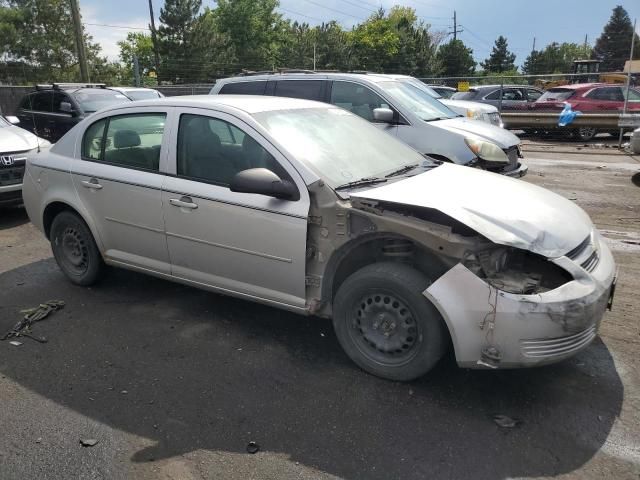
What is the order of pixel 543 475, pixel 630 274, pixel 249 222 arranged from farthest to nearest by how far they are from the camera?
1. pixel 630 274
2. pixel 249 222
3. pixel 543 475

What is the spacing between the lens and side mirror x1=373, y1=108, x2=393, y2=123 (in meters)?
7.39

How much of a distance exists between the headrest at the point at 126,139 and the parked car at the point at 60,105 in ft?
25.2

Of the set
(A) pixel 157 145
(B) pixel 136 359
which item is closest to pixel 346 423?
(B) pixel 136 359

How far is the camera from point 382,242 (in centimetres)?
338

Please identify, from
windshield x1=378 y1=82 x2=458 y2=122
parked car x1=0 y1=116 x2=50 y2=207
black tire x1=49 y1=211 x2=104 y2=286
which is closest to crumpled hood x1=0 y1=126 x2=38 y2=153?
parked car x1=0 y1=116 x2=50 y2=207

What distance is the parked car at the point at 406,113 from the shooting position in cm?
720

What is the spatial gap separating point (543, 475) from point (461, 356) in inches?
27.4

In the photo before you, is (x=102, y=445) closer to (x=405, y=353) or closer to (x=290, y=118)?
(x=405, y=353)

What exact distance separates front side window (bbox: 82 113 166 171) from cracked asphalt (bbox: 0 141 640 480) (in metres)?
1.23

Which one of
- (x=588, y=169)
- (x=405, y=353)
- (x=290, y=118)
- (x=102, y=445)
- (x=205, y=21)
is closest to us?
(x=102, y=445)

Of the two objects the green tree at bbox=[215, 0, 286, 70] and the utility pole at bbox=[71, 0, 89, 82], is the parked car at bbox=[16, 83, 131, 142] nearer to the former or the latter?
the utility pole at bbox=[71, 0, 89, 82]

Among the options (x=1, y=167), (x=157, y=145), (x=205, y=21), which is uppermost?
(x=205, y=21)

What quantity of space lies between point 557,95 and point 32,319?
16.7 m

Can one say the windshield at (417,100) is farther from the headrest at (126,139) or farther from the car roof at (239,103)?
the headrest at (126,139)
